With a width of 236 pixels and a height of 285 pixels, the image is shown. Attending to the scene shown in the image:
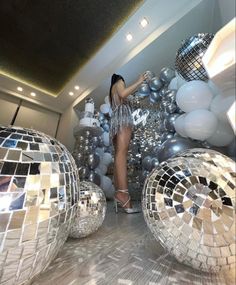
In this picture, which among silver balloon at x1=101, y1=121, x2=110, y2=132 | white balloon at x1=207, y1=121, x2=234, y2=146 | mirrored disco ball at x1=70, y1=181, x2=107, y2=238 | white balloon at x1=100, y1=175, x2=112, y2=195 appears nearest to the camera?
mirrored disco ball at x1=70, y1=181, x2=107, y2=238

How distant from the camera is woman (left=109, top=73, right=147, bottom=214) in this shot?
0.99m

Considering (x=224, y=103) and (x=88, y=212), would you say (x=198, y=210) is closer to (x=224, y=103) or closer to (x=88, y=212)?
(x=224, y=103)

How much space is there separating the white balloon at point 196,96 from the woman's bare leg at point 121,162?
1.49 feet

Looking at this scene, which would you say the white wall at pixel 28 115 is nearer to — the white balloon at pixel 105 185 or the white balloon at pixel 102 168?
the white balloon at pixel 102 168

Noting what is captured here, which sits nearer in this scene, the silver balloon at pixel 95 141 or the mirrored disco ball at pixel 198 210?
the mirrored disco ball at pixel 198 210

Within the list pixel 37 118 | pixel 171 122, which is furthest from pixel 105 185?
pixel 37 118

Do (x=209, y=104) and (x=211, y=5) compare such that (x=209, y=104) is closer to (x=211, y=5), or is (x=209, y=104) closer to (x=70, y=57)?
(x=211, y=5)

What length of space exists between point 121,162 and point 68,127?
183 cm

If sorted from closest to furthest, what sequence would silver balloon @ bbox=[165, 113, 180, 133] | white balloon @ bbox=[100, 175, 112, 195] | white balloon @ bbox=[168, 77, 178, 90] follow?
1. silver balloon @ bbox=[165, 113, 180, 133]
2. white balloon @ bbox=[168, 77, 178, 90]
3. white balloon @ bbox=[100, 175, 112, 195]

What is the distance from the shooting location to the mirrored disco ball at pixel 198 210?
250 millimetres

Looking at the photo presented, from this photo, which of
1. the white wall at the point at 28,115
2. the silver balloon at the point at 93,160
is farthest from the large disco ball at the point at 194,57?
the white wall at the point at 28,115

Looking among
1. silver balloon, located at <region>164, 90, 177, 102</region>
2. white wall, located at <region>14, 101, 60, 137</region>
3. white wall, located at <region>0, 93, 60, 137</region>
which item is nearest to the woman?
silver balloon, located at <region>164, 90, 177, 102</region>

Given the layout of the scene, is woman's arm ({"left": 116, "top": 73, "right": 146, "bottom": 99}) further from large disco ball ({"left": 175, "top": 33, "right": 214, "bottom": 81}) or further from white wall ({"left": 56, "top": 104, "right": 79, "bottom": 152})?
white wall ({"left": 56, "top": 104, "right": 79, "bottom": 152})

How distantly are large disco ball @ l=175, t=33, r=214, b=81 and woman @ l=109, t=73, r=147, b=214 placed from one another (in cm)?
28
